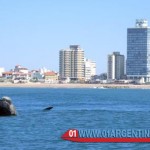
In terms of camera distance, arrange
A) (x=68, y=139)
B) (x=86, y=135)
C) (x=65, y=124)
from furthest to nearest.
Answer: (x=65, y=124) → (x=68, y=139) → (x=86, y=135)

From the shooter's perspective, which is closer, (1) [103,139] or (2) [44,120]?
(1) [103,139]

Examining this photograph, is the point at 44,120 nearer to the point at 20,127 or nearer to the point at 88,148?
the point at 20,127

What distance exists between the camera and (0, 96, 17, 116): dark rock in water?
6875 centimetres

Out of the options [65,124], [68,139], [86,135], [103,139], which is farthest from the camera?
[65,124]

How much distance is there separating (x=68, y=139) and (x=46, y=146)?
2438mm

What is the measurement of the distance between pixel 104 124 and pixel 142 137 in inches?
921

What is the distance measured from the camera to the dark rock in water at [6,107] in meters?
68.8

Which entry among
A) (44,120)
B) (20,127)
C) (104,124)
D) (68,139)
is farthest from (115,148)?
(44,120)

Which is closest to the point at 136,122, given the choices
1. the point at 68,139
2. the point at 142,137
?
the point at 68,139

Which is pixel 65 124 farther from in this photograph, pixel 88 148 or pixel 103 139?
pixel 103 139

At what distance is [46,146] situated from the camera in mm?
42625

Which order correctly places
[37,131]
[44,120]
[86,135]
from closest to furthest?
[86,135] → [37,131] → [44,120]

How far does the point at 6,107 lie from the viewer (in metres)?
70.3

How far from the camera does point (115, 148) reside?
41.2 m
